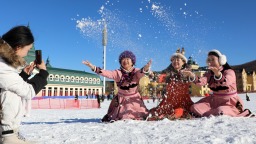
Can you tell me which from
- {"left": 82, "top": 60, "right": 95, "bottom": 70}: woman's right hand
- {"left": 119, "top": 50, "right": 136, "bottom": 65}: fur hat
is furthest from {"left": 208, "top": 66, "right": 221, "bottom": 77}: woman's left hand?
{"left": 82, "top": 60, "right": 95, "bottom": 70}: woman's right hand

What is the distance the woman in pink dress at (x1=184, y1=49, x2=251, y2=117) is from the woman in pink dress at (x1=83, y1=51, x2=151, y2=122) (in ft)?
3.67

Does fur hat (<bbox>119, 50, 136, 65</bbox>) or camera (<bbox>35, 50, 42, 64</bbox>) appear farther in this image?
fur hat (<bbox>119, 50, 136, 65</bbox>)

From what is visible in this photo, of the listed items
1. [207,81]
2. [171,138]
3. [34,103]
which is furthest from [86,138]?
[34,103]

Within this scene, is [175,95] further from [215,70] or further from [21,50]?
[21,50]

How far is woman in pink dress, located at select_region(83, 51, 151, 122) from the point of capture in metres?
6.27

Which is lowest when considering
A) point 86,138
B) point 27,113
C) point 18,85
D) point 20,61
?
point 86,138

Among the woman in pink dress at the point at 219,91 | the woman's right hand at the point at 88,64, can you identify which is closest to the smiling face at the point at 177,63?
the woman in pink dress at the point at 219,91

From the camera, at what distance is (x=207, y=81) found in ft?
20.8

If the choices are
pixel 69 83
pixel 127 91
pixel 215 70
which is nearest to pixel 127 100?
pixel 127 91

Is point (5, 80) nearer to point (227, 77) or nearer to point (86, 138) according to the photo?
point (86, 138)

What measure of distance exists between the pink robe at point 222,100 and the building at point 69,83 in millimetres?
51570

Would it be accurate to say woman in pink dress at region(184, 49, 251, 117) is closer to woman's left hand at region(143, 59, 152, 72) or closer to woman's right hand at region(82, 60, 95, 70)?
woman's left hand at region(143, 59, 152, 72)

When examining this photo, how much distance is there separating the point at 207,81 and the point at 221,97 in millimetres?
459

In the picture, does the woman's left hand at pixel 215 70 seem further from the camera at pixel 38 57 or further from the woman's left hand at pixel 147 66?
the camera at pixel 38 57
